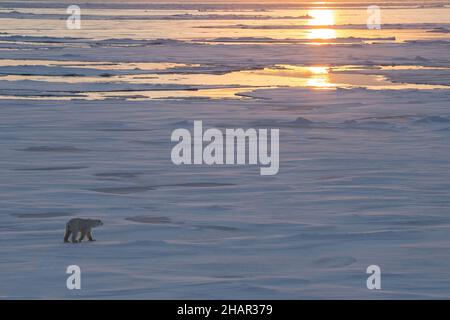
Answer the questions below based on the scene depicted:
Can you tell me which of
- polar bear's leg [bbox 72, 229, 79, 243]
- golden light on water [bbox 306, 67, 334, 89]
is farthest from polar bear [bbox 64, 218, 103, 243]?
golden light on water [bbox 306, 67, 334, 89]

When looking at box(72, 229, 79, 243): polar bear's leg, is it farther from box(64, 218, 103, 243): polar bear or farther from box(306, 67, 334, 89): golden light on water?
box(306, 67, 334, 89): golden light on water

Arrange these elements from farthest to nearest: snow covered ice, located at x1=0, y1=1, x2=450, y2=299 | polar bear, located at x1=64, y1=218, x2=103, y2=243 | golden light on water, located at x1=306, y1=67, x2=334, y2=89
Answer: golden light on water, located at x1=306, y1=67, x2=334, y2=89
polar bear, located at x1=64, y1=218, x2=103, y2=243
snow covered ice, located at x1=0, y1=1, x2=450, y2=299

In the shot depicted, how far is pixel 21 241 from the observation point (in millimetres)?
6566

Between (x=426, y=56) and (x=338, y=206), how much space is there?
765 inches

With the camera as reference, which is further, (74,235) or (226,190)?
(226,190)

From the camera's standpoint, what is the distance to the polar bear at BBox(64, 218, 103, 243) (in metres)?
6.51

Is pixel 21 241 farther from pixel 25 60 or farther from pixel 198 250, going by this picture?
pixel 25 60

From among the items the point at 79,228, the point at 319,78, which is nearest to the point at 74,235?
the point at 79,228

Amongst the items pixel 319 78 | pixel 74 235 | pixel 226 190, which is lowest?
pixel 74 235

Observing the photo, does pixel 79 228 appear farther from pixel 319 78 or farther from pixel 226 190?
pixel 319 78

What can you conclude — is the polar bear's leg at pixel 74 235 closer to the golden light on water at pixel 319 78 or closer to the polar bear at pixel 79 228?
the polar bear at pixel 79 228

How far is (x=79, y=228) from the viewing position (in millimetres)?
6539

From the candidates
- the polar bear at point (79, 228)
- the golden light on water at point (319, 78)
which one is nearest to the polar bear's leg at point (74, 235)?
the polar bear at point (79, 228)
